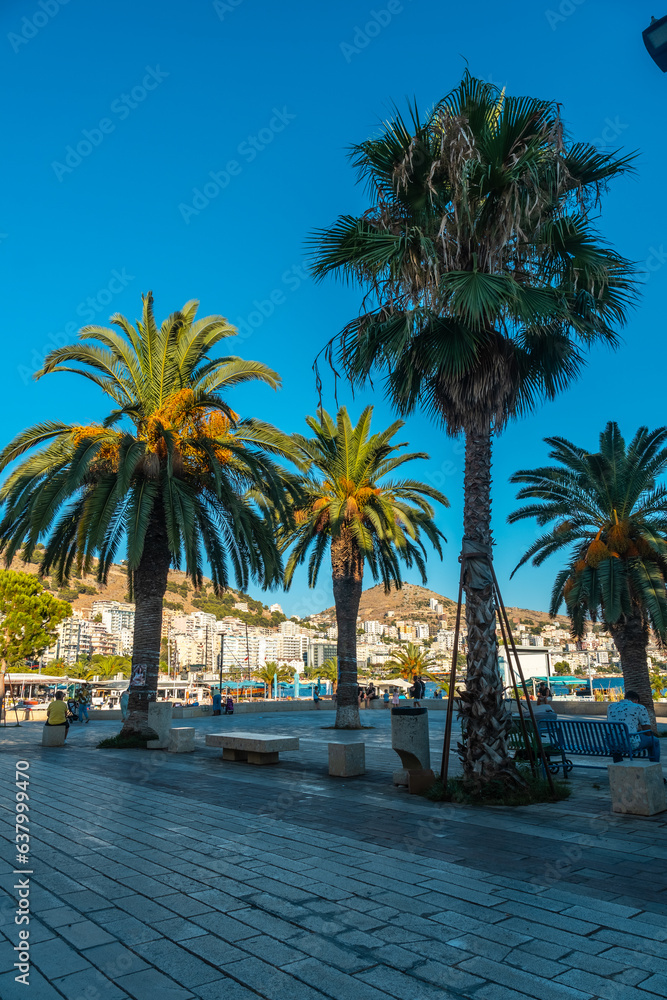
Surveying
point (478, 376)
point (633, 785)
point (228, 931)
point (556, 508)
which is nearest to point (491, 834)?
point (633, 785)

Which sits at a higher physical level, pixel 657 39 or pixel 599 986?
pixel 657 39

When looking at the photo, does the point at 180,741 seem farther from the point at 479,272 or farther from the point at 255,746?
the point at 479,272

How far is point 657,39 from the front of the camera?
10.9 feet

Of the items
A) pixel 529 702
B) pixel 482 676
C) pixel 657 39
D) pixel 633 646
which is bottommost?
pixel 529 702

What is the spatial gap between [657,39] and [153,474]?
12999 mm

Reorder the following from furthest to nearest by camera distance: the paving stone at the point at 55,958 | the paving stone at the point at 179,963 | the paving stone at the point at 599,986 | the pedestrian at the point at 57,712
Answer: the pedestrian at the point at 57,712, the paving stone at the point at 55,958, the paving stone at the point at 179,963, the paving stone at the point at 599,986

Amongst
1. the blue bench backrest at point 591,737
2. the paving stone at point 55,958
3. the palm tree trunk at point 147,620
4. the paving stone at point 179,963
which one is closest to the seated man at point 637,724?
the blue bench backrest at point 591,737

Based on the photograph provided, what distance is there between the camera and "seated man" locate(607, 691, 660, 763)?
891 centimetres

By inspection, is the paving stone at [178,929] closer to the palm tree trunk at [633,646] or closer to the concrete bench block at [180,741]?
the concrete bench block at [180,741]

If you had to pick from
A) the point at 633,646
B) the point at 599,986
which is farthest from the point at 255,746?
the point at 633,646

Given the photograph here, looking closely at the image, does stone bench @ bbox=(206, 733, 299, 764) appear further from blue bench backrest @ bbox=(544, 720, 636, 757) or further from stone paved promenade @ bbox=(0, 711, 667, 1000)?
blue bench backrest @ bbox=(544, 720, 636, 757)

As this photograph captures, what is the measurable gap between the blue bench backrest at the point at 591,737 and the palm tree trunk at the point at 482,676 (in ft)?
4.64

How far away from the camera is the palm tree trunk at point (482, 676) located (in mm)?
8320

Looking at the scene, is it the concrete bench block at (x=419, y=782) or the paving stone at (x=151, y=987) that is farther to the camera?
the concrete bench block at (x=419, y=782)
